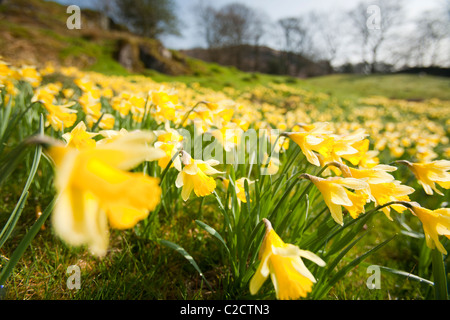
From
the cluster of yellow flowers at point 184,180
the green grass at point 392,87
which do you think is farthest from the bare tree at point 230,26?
the cluster of yellow flowers at point 184,180

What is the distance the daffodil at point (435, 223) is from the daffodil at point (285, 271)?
452 millimetres

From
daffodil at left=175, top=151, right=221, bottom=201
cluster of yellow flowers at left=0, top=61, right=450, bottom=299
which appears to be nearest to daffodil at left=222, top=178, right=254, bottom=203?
cluster of yellow flowers at left=0, top=61, right=450, bottom=299

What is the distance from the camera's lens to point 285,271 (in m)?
0.63

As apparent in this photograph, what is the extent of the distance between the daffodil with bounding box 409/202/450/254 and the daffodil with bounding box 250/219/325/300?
0.45 meters

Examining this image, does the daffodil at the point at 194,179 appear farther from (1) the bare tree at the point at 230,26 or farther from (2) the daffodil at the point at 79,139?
(1) the bare tree at the point at 230,26

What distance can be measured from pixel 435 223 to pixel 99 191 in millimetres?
948

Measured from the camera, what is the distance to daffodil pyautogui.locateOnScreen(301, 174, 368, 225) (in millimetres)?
724

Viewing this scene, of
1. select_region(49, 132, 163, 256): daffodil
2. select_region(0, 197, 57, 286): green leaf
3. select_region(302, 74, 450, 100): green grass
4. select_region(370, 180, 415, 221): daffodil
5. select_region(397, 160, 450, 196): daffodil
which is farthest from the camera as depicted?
select_region(302, 74, 450, 100): green grass

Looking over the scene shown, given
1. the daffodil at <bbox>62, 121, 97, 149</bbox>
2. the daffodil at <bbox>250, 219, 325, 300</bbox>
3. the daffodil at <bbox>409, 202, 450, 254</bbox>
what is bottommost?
the daffodil at <bbox>250, 219, 325, 300</bbox>

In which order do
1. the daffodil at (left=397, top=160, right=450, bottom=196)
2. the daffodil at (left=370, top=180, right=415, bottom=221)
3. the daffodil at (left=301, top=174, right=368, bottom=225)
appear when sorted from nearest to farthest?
the daffodil at (left=301, top=174, right=368, bottom=225)
the daffodil at (left=370, top=180, right=415, bottom=221)
the daffodil at (left=397, top=160, right=450, bottom=196)

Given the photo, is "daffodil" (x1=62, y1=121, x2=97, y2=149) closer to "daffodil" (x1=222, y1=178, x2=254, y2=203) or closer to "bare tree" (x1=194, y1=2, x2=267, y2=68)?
"daffodil" (x1=222, y1=178, x2=254, y2=203)

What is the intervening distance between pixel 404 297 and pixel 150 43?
18720 millimetres

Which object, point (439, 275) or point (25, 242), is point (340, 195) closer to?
point (439, 275)
